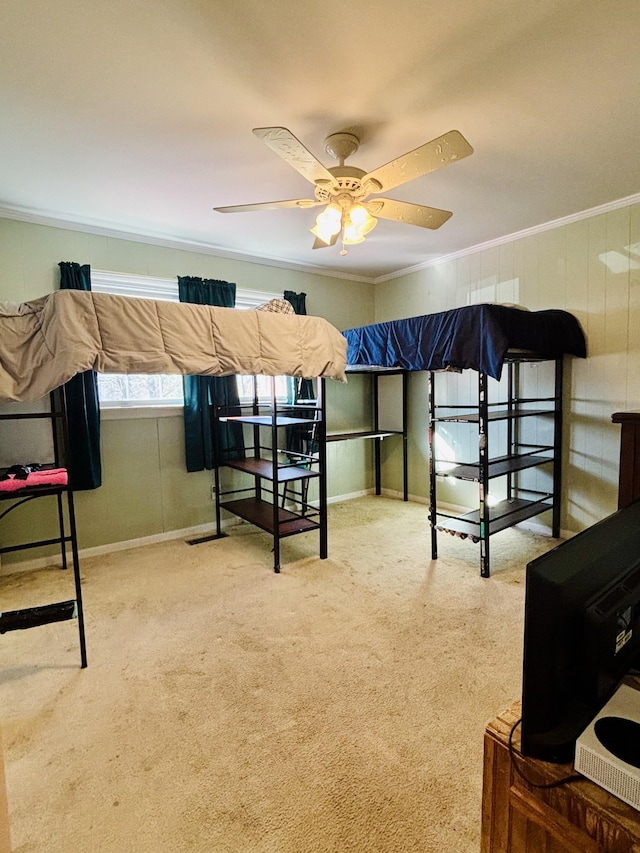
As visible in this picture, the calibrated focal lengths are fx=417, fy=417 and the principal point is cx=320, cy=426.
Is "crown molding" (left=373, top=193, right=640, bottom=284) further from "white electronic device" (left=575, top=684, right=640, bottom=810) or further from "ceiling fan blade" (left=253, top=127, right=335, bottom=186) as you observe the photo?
"white electronic device" (left=575, top=684, right=640, bottom=810)

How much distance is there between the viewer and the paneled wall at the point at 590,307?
9.88 ft

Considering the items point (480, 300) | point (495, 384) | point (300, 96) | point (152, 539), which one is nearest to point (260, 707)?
point (152, 539)

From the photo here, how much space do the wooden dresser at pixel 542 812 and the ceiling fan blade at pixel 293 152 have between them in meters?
1.93

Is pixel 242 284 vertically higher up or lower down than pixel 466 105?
lower down

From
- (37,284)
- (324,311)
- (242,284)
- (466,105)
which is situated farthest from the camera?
(324,311)

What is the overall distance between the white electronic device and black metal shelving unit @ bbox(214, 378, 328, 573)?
2301 mm

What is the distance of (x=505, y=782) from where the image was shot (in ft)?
2.71

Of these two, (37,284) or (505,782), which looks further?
(37,284)

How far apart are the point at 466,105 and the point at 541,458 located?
2567 mm

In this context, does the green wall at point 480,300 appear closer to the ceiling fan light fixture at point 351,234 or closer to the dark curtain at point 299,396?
the dark curtain at point 299,396

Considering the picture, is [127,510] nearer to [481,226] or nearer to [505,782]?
[505,782]

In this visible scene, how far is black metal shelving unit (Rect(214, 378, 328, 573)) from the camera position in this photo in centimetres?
304

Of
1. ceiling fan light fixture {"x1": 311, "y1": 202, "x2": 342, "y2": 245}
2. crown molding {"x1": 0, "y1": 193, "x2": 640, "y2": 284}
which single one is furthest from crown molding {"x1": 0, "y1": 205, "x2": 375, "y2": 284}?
ceiling fan light fixture {"x1": 311, "y1": 202, "x2": 342, "y2": 245}

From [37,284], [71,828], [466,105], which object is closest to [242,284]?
[37,284]
